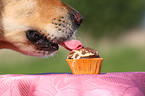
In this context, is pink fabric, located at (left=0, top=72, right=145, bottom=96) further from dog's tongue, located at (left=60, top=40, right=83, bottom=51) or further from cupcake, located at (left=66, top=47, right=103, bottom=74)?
dog's tongue, located at (left=60, top=40, right=83, bottom=51)

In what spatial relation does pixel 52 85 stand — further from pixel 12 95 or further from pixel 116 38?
pixel 116 38

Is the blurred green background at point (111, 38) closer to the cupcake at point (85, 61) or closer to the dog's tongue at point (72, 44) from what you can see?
the dog's tongue at point (72, 44)

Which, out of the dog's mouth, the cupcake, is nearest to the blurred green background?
the dog's mouth

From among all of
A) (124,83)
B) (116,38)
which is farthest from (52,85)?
(116,38)

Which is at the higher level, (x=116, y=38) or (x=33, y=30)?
(x=33, y=30)

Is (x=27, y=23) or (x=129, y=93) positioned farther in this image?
(x=27, y=23)

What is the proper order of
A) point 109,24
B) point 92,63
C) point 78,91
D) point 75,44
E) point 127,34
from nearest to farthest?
point 78,91
point 92,63
point 75,44
point 127,34
point 109,24
